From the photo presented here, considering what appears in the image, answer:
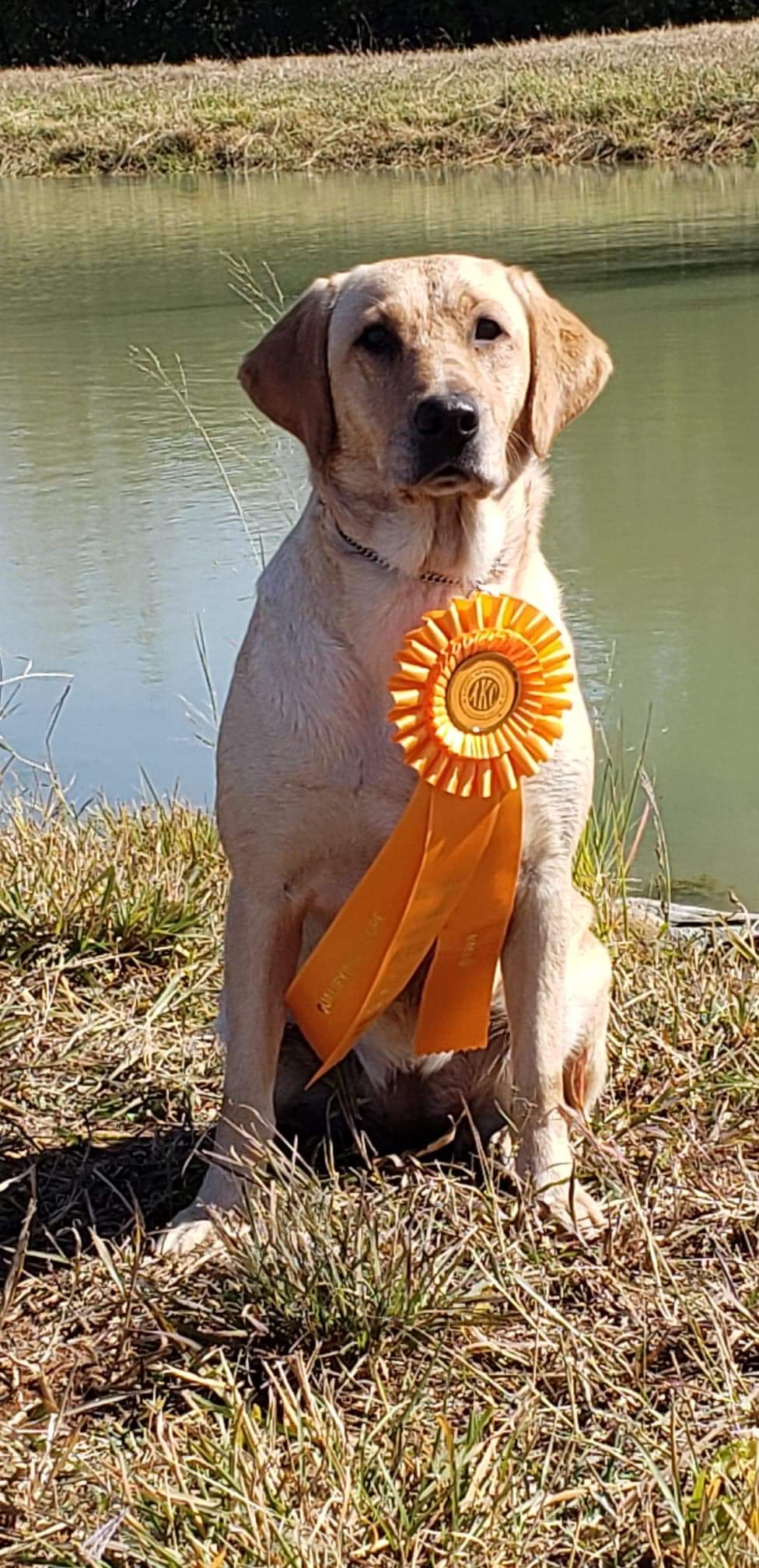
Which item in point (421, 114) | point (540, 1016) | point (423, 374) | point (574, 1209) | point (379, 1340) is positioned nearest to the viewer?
point (379, 1340)

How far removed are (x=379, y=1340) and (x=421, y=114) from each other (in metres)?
21.2

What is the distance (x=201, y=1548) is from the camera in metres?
1.98

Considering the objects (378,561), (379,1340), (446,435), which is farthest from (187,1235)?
(446,435)

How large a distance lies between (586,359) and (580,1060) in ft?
3.54

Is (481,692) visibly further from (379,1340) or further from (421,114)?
(421,114)

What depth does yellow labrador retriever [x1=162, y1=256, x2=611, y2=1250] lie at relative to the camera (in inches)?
108

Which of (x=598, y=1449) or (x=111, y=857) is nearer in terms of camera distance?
(x=598, y=1449)

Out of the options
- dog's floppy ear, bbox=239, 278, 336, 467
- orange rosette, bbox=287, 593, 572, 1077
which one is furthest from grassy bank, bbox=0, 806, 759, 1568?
dog's floppy ear, bbox=239, 278, 336, 467

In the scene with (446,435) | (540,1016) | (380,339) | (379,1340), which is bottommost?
(379,1340)

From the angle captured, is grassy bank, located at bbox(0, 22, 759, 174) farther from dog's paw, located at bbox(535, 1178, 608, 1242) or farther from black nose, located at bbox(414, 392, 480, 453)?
dog's paw, located at bbox(535, 1178, 608, 1242)

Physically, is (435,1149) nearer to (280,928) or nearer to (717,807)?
(280,928)

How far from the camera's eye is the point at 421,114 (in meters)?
21.9

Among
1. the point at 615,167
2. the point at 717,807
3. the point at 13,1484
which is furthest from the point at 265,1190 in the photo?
the point at 615,167

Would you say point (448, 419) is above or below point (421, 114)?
above
